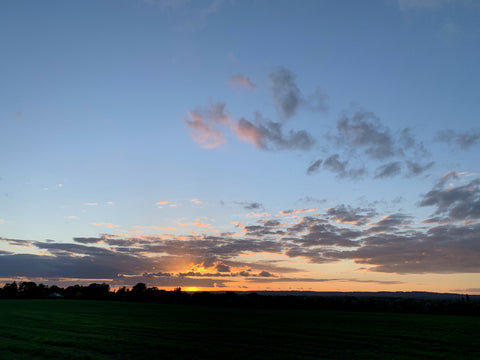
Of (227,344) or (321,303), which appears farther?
(321,303)

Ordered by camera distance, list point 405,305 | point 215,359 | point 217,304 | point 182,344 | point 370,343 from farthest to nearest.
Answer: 1. point 217,304
2. point 405,305
3. point 370,343
4. point 182,344
5. point 215,359

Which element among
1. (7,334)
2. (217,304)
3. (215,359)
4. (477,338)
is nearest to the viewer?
(215,359)

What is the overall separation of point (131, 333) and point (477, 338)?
3193cm

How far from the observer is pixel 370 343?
28.3 metres

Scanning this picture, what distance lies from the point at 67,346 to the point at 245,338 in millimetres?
13572

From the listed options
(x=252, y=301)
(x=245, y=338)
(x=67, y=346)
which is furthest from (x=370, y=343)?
(x=252, y=301)

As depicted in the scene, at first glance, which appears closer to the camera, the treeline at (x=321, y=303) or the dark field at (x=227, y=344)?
the dark field at (x=227, y=344)

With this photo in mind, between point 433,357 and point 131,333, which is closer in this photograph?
point 433,357

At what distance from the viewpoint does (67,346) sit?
24500 millimetres

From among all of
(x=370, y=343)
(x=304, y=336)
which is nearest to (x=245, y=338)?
(x=304, y=336)

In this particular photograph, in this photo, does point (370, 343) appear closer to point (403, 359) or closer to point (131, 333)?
point (403, 359)

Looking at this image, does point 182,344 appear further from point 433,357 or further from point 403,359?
point 433,357

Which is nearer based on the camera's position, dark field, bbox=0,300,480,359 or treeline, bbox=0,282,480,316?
dark field, bbox=0,300,480,359

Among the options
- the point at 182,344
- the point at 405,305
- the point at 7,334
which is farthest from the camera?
the point at 405,305
